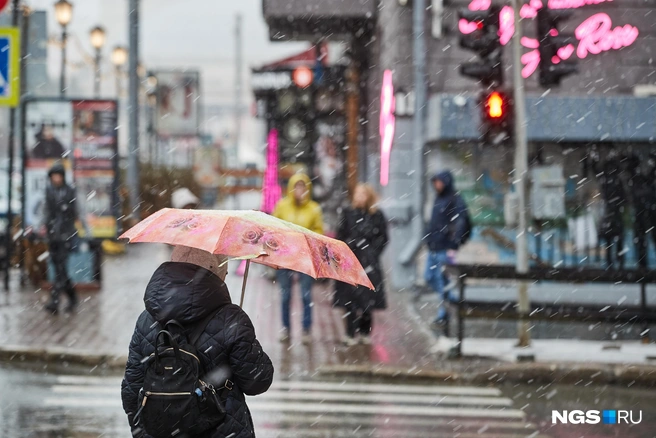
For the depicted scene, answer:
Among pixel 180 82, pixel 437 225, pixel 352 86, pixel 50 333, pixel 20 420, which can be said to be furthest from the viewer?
pixel 180 82

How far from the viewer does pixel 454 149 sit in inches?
647

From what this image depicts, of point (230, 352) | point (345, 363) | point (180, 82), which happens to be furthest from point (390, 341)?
point (180, 82)

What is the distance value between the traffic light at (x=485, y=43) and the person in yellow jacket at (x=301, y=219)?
216 centimetres

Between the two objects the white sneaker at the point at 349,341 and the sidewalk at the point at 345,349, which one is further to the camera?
the white sneaker at the point at 349,341

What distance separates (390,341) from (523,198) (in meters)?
2.26

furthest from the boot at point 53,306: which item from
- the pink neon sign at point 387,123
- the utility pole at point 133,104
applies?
the utility pole at point 133,104

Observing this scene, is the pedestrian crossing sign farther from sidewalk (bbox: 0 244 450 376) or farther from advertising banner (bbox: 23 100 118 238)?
advertising banner (bbox: 23 100 118 238)

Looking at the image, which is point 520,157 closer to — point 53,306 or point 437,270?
point 437,270

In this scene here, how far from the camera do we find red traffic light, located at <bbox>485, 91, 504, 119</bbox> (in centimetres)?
1088

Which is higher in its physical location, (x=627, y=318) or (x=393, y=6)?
(x=393, y=6)

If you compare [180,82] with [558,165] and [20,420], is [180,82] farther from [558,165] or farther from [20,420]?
[20,420]

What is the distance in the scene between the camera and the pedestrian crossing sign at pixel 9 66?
39.4ft

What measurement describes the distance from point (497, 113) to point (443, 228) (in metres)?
2.10

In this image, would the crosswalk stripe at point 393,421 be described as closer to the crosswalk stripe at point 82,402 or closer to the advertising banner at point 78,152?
the crosswalk stripe at point 82,402
